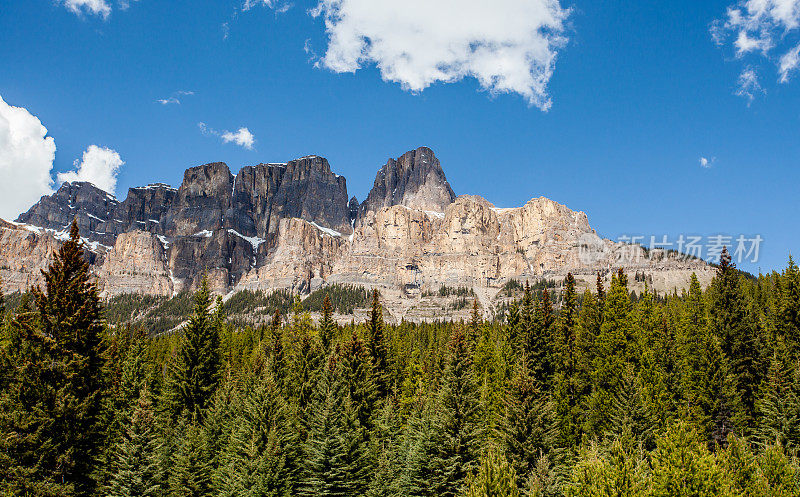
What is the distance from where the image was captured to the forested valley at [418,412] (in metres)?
21.2

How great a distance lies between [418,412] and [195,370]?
17963 mm

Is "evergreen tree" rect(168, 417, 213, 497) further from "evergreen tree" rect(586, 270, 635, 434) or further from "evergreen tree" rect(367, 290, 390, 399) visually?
"evergreen tree" rect(586, 270, 635, 434)

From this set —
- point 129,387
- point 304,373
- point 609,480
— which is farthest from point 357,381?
point 129,387

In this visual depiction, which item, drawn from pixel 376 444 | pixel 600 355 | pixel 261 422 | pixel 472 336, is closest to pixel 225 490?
pixel 261 422

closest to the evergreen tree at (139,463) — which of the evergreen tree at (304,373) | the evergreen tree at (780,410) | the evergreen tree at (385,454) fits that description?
the evergreen tree at (385,454)

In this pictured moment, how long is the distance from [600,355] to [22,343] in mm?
38060

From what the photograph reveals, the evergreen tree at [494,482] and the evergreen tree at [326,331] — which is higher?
the evergreen tree at [326,331]

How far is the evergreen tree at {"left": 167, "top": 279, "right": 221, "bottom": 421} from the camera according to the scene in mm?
37344

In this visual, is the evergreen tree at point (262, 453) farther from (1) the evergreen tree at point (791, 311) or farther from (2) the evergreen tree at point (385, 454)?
(1) the evergreen tree at point (791, 311)

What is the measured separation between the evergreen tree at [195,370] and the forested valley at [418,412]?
12cm

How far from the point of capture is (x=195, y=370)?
37781mm

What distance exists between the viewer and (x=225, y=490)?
25781 mm

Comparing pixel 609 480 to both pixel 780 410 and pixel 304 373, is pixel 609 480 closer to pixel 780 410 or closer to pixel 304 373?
pixel 780 410

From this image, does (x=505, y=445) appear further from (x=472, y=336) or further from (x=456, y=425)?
(x=472, y=336)
